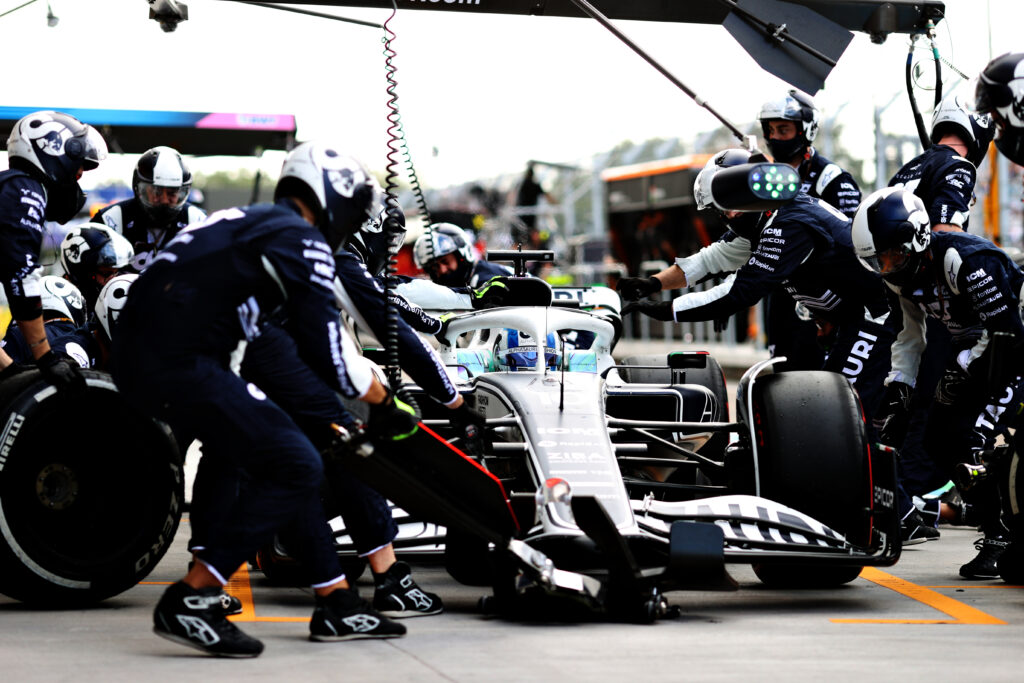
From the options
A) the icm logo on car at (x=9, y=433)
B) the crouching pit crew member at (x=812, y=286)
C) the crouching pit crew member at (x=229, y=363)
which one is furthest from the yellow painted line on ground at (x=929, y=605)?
the icm logo on car at (x=9, y=433)

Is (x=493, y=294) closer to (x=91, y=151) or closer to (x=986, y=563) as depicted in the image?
(x=91, y=151)

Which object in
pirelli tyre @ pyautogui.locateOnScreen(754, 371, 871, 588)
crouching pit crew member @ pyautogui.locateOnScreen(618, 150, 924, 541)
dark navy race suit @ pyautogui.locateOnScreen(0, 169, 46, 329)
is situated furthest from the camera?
crouching pit crew member @ pyautogui.locateOnScreen(618, 150, 924, 541)

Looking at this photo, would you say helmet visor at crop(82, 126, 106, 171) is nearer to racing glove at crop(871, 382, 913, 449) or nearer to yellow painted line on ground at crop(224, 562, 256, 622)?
yellow painted line on ground at crop(224, 562, 256, 622)

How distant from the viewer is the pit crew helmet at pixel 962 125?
912cm

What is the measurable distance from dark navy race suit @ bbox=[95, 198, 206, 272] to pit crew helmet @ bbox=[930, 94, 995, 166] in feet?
14.8

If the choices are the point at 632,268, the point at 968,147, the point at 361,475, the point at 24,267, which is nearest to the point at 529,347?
the point at 361,475

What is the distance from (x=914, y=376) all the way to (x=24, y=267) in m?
4.94

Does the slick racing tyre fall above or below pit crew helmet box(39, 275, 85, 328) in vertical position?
below

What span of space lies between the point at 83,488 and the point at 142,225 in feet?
9.10

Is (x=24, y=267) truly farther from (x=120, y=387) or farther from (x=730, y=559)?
(x=730, y=559)

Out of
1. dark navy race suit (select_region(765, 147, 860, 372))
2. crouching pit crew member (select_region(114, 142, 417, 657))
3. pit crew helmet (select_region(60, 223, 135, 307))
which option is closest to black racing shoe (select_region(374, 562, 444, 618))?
crouching pit crew member (select_region(114, 142, 417, 657))

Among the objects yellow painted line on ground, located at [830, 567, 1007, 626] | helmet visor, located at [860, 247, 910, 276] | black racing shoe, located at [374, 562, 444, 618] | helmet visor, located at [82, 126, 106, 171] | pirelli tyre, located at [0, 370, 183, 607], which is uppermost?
helmet visor, located at [82, 126, 106, 171]

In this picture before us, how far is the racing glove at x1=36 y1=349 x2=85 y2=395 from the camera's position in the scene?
5871mm

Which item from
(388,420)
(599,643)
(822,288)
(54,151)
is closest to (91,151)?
(54,151)
